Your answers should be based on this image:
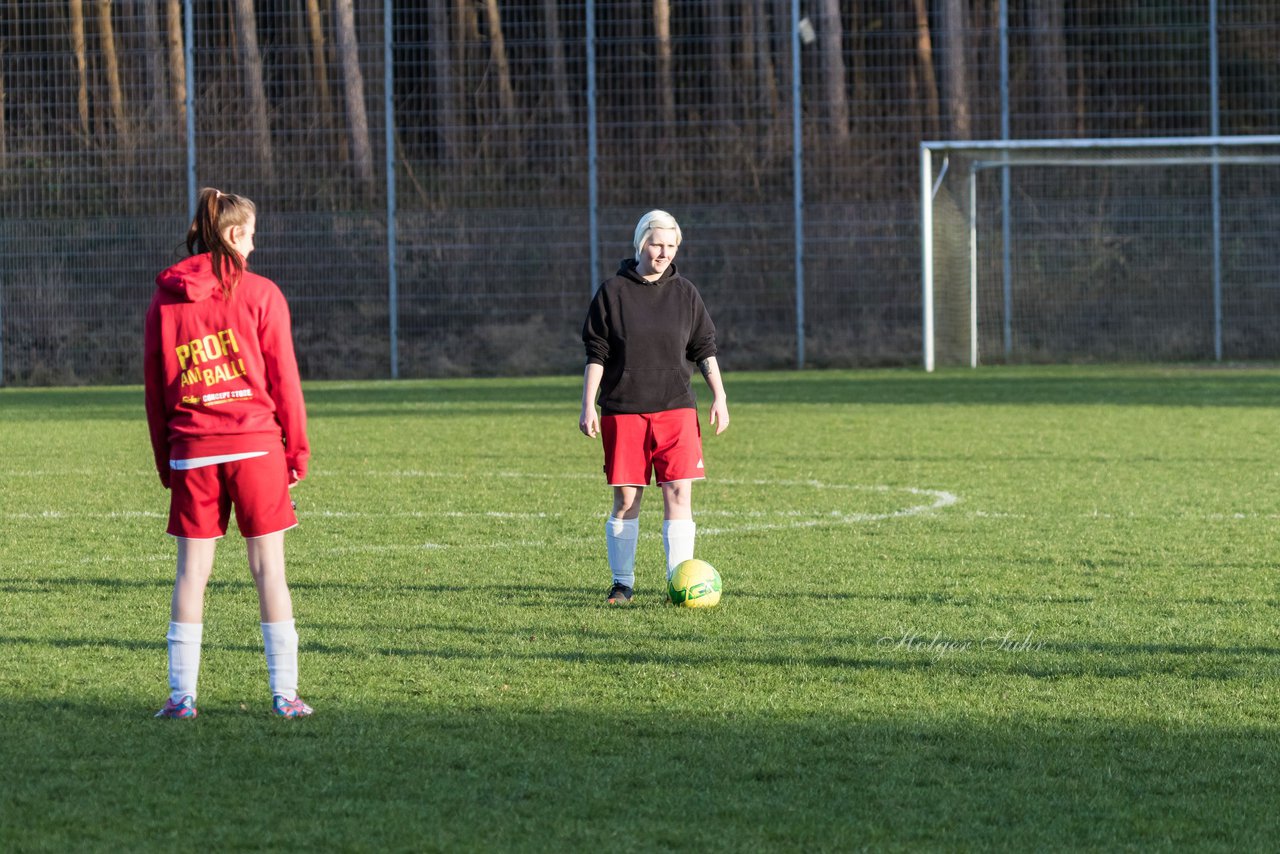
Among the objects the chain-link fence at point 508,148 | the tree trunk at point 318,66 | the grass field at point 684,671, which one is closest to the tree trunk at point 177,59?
the chain-link fence at point 508,148

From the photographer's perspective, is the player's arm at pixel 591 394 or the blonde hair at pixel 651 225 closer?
the blonde hair at pixel 651 225

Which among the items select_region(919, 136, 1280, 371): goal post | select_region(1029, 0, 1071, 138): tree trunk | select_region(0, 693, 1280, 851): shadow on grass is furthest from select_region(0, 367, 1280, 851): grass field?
select_region(1029, 0, 1071, 138): tree trunk

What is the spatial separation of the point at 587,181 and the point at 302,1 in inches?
200

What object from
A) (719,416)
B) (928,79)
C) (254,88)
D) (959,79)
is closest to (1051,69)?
(959,79)

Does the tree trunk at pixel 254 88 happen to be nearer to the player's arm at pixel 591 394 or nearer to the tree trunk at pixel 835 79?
the tree trunk at pixel 835 79

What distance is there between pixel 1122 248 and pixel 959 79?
3446 mm

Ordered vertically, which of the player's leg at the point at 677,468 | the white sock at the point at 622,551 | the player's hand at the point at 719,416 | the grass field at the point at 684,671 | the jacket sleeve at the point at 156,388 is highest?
the jacket sleeve at the point at 156,388

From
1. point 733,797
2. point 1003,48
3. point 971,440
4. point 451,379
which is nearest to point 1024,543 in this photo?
point 733,797

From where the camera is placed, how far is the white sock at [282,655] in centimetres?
496

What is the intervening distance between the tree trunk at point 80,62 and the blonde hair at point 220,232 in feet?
74.0

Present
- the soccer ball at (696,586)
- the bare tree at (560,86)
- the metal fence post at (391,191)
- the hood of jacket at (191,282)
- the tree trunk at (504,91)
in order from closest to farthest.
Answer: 1. the hood of jacket at (191,282)
2. the soccer ball at (696,586)
3. the metal fence post at (391,191)
4. the tree trunk at (504,91)
5. the bare tree at (560,86)

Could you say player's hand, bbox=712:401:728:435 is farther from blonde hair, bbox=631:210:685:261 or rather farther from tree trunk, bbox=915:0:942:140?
tree trunk, bbox=915:0:942:140

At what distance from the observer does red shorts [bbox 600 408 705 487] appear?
699 cm

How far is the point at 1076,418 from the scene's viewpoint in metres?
16.1
